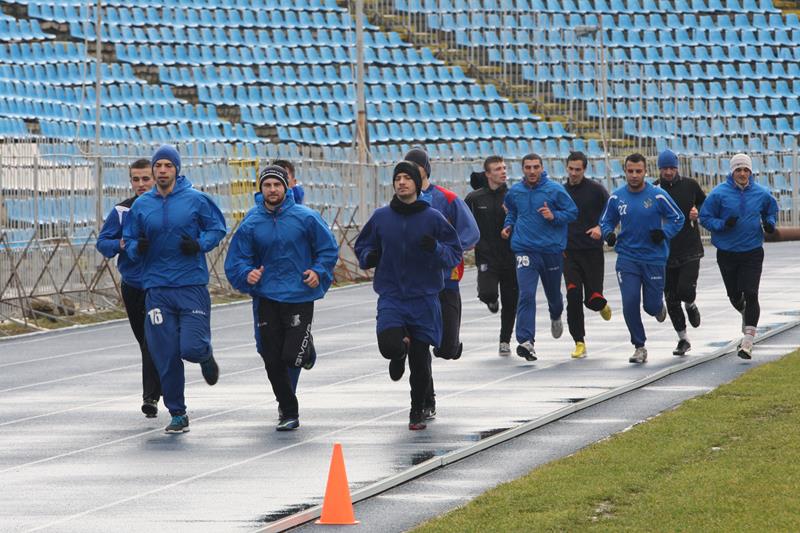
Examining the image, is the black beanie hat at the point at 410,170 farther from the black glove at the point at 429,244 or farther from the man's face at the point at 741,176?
the man's face at the point at 741,176

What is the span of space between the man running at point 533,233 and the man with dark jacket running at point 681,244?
123 centimetres

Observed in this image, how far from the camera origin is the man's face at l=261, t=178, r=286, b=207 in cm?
1218

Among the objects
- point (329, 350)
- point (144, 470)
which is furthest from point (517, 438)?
point (329, 350)

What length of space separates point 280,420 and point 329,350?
6.27 metres

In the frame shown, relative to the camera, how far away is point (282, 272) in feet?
39.9

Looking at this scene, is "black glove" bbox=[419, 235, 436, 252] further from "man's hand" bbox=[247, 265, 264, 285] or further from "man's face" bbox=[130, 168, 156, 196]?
"man's face" bbox=[130, 168, 156, 196]

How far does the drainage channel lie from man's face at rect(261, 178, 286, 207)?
89.9 inches

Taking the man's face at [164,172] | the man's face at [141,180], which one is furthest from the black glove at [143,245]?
the man's face at [141,180]

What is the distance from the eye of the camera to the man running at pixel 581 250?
17.2 meters

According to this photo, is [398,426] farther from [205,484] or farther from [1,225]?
[1,225]

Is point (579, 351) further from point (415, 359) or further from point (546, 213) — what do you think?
point (415, 359)

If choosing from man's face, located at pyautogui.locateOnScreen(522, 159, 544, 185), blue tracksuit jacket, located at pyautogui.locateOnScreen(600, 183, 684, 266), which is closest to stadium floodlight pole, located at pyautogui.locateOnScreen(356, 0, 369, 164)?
man's face, located at pyautogui.locateOnScreen(522, 159, 544, 185)

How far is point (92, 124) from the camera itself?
39.7 metres

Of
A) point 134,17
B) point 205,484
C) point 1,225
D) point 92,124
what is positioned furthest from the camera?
point 134,17
